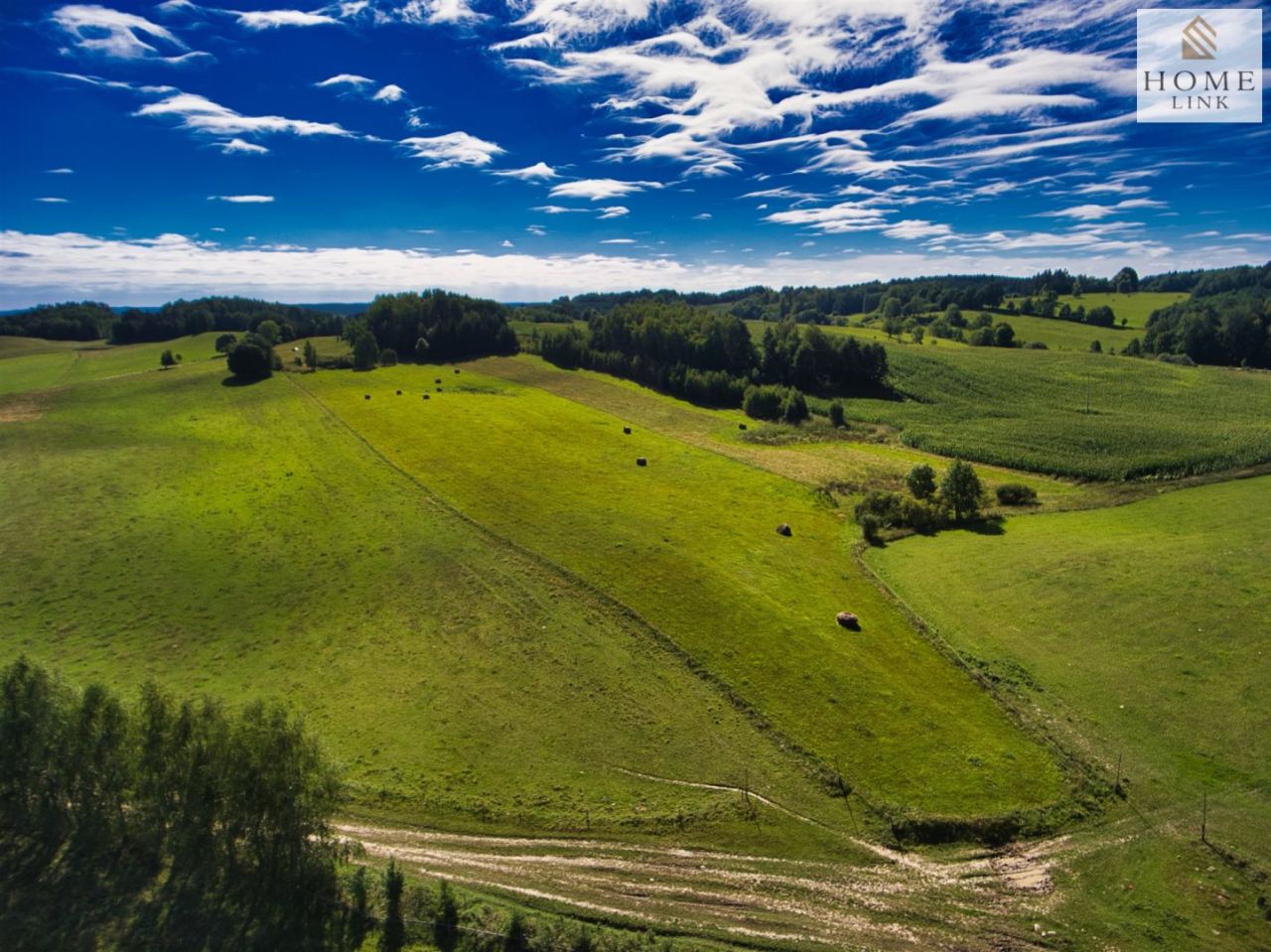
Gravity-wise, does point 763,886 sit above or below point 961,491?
below

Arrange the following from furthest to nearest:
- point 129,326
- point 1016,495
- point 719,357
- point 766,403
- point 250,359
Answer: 1. point 129,326
2. point 719,357
3. point 250,359
4. point 766,403
5. point 1016,495

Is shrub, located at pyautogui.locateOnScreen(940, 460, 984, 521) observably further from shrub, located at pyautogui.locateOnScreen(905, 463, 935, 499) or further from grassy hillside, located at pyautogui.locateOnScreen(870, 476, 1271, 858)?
grassy hillside, located at pyautogui.locateOnScreen(870, 476, 1271, 858)

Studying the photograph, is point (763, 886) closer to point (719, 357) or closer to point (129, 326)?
point (719, 357)

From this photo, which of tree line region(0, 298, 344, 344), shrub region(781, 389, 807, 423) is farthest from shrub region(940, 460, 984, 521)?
tree line region(0, 298, 344, 344)

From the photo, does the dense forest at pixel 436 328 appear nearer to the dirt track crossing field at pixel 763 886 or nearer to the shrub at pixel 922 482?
the shrub at pixel 922 482

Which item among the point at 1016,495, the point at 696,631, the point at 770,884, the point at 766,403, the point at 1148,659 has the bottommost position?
the point at 770,884

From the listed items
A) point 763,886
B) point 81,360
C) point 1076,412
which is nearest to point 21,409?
point 81,360
